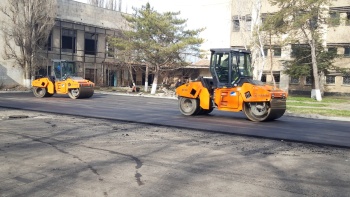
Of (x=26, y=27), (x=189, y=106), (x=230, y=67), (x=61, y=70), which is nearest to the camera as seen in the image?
(x=230, y=67)

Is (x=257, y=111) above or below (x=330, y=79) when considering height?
below

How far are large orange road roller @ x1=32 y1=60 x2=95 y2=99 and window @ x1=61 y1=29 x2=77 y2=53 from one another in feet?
52.8

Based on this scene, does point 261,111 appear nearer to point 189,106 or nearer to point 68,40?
point 189,106

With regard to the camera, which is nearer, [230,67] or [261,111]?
[261,111]

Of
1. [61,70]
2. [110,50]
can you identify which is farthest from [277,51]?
[61,70]

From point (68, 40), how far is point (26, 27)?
295 inches

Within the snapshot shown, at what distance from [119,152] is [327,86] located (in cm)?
3586

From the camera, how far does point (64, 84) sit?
80.6 feet

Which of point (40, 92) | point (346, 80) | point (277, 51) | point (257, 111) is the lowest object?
point (257, 111)

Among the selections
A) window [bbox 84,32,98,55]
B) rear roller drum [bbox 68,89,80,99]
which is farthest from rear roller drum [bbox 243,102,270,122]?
window [bbox 84,32,98,55]

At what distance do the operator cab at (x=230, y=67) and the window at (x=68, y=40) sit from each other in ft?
96.4

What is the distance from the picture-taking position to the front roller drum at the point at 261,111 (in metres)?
14.2

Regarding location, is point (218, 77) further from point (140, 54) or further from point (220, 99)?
point (140, 54)

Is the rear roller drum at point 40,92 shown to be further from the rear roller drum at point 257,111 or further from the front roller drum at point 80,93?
the rear roller drum at point 257,111
